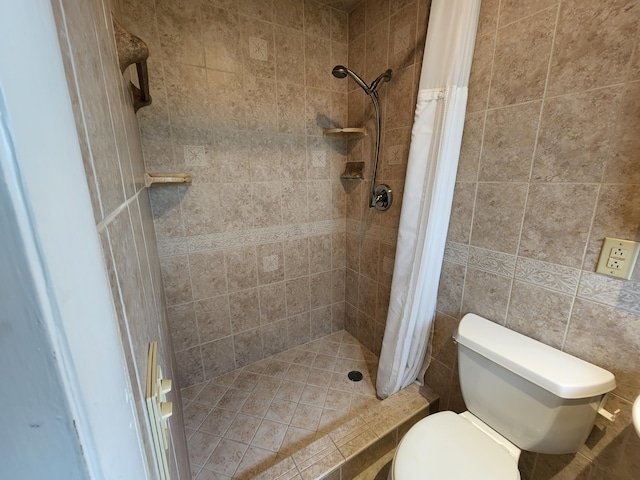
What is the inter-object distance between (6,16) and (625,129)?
1.25 m

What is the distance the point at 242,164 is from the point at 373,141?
839 millimetres

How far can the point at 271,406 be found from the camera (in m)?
1.56

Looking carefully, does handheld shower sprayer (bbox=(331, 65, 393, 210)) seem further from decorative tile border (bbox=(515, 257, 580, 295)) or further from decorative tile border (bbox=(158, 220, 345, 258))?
decorative tile border (bbox=(515, 257, 580, 295))

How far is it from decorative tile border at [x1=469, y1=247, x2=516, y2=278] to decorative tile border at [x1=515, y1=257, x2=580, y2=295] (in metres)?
0.03

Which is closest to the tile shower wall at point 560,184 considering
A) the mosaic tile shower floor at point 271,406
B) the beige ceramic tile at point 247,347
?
the mosaic tile shower floor at point 271,406

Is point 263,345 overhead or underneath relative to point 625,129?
underneath

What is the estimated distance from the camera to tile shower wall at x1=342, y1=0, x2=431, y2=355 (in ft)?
4.58

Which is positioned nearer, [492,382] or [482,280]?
[492,382]

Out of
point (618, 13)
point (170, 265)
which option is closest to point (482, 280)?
point (618, 13)

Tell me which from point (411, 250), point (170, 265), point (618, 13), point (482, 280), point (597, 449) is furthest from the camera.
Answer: point (170, 265)

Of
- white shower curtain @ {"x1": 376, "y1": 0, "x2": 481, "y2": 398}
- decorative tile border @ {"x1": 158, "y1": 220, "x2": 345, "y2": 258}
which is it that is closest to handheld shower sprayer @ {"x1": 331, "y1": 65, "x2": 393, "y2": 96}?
white shower curtain @ {"x1": 376, "y1": 0, "x2": 481, "y2": 398}

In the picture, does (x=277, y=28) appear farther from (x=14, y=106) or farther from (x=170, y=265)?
(x=14, y=106)

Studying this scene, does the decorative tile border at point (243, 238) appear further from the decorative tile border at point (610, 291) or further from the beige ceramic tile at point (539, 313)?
the decorative tile border at point (610, 291)

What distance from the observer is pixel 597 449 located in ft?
2.93
